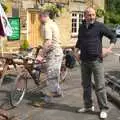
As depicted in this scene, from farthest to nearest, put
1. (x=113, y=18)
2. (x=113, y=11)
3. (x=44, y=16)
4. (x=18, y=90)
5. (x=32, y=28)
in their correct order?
1. (x=113, y=11)
2. (x=113, y=18)
3. (x=32, y=28)
4. (x=18, y=90)
5. (x=44, y=16)

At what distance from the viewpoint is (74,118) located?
27.8ft

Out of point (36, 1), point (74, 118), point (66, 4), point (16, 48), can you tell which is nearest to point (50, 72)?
point (74, 118)

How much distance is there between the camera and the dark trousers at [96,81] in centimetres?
830

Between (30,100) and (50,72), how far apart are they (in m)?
0.80

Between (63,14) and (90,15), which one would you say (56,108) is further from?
(63,14)

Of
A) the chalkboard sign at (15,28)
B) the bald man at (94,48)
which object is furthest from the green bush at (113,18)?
the bald man at (94,48)

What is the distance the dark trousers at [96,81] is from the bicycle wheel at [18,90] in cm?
148

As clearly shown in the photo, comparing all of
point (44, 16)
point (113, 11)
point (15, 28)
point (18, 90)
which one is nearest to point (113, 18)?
point (113, 11)

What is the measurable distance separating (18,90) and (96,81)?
1.95 meters

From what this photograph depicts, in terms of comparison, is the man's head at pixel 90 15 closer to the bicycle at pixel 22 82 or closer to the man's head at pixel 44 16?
the man's head at pixel 44 16

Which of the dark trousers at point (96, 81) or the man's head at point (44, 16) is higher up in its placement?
the man's head at point (44, 16)

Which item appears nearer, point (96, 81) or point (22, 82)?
point (96, 81)

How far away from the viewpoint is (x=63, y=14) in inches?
1070

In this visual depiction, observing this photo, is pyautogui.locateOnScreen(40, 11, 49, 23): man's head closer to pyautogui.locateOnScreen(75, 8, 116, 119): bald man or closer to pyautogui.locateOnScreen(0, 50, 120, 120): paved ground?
pyautogui.locateOnScreen(75, 8, 116, 119): bald man
